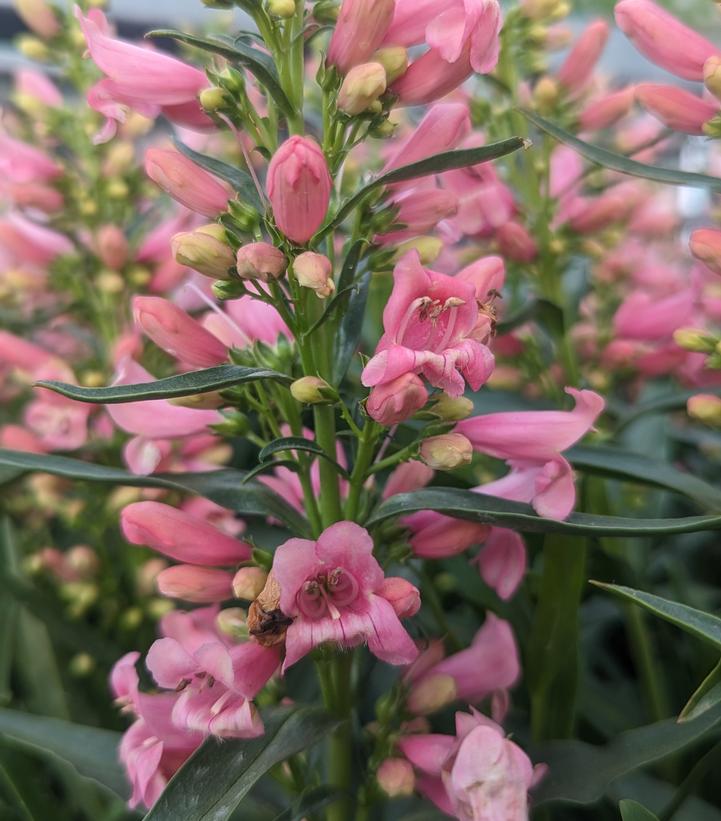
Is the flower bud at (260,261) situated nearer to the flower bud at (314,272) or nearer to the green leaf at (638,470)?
the flower bud at (314,272)

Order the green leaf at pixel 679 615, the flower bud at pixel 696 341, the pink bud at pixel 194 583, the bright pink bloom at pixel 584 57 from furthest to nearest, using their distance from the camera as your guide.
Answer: the bright pink bloom at pixel 584 57 < the flower bud at pixel 696 341 < the pink bud at pixel 194 583 < the green leaf at pixel 679 615

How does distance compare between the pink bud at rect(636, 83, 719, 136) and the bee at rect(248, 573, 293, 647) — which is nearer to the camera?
the bee at rect(248, 573, 293, 647)

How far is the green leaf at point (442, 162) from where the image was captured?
0.45 m

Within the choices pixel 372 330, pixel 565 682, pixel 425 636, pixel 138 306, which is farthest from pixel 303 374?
pixel 372 330

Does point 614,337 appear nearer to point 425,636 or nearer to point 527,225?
point 527,225

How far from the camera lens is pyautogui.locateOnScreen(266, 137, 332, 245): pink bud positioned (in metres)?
0.44

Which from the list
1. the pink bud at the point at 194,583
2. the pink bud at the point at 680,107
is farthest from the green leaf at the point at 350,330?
the pink bud at the point at 680,107

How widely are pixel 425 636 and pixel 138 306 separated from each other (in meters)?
0.30

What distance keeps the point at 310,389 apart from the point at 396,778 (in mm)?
252

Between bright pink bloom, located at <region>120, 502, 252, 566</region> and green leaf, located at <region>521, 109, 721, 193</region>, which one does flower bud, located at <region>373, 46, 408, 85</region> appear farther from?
bright pink bloom, located at <region>120, 502, 252, 566</region>

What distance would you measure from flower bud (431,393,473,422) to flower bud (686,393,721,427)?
208 mm

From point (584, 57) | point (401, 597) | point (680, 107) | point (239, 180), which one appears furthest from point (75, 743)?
point (584, 57)

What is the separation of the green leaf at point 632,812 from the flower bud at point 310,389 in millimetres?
278

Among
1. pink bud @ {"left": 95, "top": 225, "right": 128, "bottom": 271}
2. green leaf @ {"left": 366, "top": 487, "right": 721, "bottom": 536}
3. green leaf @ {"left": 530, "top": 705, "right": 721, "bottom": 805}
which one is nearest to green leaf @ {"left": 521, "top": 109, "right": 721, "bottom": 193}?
green leaf @ {"left": 366, "top": 487, "right": 721, "bottom": 536}
